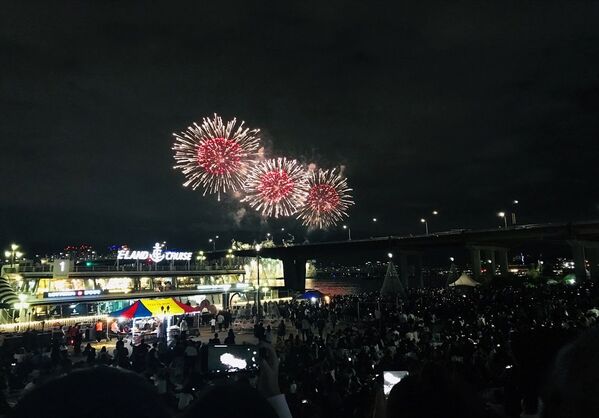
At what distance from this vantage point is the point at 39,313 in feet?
130

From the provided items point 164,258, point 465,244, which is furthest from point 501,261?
point 164,258

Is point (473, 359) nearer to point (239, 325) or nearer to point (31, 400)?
point (31, 400)

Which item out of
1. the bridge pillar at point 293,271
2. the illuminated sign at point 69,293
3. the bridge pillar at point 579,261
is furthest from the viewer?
the bridge pillar at point 293,271

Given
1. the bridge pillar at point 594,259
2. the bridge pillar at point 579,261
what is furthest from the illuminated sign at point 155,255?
the bridge pillar at point 594,259

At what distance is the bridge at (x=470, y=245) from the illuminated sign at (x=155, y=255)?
45181 millimetres

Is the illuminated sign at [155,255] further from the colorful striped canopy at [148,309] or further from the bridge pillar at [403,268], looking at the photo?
the bridge pillar at [403,268]

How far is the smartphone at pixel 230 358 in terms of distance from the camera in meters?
12.9

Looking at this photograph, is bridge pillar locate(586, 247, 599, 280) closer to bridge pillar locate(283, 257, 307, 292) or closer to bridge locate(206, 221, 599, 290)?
bridge locate(206, 221, 599, 290)

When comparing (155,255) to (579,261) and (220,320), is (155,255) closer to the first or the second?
(220,320)

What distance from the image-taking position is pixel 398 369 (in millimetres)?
12883

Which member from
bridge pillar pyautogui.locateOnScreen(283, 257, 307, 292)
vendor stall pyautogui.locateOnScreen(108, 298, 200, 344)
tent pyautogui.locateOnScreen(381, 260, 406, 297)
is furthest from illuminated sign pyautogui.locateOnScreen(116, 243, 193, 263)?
bridge pillar pyautogui.locateOnScreen(283, 257, 307, 292)

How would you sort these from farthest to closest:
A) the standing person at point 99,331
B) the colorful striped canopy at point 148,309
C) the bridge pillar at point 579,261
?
the bridge pillar at point 579,261 → the standing person at point 99,331 → the colorful striped canopy at point 148,309

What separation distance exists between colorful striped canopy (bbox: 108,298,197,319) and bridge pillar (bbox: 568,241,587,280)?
6580 cm

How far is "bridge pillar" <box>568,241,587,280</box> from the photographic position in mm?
66750
